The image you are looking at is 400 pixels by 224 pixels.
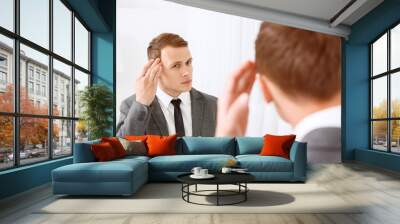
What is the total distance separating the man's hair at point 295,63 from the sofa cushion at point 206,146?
2.57 meters

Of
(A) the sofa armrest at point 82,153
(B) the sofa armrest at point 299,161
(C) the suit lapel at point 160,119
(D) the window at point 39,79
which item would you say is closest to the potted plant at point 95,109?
(D) the window at point 39,79

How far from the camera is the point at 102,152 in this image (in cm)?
568

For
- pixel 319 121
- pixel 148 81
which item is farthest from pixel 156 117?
pixel 319 121

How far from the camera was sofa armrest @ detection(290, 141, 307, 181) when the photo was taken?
6.02 metres

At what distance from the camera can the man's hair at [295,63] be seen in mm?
8922

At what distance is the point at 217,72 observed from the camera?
886 cm

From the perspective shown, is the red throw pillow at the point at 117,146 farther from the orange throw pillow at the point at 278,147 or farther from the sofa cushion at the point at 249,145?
the orange throw pillow at the point at 278,147

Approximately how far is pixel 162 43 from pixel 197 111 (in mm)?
1762

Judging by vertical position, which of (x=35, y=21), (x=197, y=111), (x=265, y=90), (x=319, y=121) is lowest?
(x=319, y=121)

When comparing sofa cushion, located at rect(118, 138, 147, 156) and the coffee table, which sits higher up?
sofa cushion, located at rect(118, 138, 147, 156)

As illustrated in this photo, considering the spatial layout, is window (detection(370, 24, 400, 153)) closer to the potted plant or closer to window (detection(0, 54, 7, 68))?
the potted plant

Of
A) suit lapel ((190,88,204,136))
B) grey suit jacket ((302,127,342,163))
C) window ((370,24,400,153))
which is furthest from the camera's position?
grey suit jacket ((302,127,342,163))

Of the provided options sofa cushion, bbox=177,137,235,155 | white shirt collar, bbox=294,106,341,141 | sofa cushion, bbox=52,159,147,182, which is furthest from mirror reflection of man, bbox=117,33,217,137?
sofa cushion, bbox=52,159,147,182

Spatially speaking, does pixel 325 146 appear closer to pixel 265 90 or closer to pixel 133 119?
pixel 265 90
